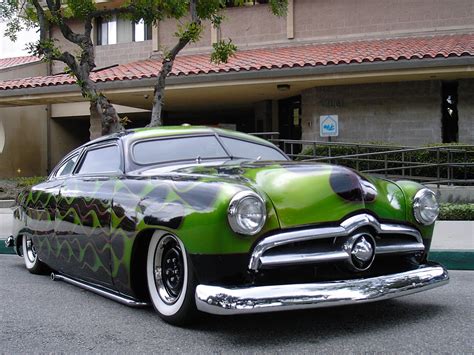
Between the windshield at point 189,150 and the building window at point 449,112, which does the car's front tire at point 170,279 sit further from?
the building window at point 449,112

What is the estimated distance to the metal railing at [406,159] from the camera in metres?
11.8

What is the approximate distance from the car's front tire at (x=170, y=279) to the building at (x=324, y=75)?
941 centimetres

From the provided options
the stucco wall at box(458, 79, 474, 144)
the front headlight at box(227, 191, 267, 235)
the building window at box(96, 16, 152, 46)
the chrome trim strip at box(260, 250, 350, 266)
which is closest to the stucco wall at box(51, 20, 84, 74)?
the building window at box(96, 16, 152, 46)

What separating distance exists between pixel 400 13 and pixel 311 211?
546 inches

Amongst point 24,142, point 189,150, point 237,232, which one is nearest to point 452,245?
point 189,150

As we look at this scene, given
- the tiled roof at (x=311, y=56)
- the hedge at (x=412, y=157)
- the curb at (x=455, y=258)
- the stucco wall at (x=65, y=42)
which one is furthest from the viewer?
the stucco wall at (x=65, y=42)

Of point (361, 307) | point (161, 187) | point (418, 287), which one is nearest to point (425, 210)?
point (418, 287)

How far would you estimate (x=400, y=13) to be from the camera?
16.1 meters

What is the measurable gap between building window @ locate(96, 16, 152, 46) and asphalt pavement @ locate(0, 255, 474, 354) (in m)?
16.4

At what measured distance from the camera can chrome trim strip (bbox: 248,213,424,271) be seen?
351cm

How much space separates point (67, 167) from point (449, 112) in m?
10.5

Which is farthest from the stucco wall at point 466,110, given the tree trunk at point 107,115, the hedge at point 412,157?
the tree trunk at point 107,115

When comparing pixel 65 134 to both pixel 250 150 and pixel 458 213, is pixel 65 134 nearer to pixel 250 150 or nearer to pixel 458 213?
pixel 458 213

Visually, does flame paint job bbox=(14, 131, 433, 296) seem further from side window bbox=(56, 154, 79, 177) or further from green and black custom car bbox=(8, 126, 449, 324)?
side window bbox=(56, 154, 79, 177)
